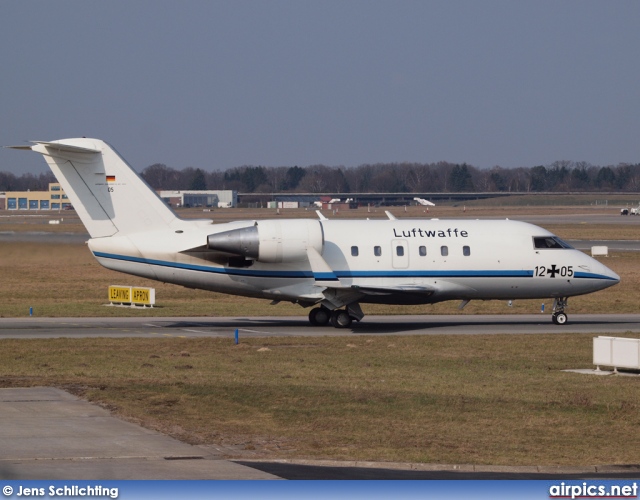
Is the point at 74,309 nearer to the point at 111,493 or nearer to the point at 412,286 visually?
the point at 412,286

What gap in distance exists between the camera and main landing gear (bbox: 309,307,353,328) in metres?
37.4

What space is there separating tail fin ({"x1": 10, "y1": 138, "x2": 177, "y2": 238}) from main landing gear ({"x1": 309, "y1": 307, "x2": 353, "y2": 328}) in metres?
7.05

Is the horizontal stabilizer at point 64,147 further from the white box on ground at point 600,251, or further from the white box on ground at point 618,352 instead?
the white box on ground at point 600,251

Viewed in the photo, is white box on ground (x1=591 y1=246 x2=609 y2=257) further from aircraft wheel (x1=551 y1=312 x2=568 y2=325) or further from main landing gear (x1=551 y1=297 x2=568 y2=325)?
aircraft wheel (x1=551 y1=312 x2=568 y2=325)

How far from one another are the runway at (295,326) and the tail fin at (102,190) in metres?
3.90

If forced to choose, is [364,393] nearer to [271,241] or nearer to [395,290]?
[395,290]

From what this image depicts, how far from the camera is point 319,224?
3688 centimetres

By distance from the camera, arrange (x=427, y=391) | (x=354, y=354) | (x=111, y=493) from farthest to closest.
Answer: (x=354, y=354)
(x=427, y=391)
(x=111, y=493)

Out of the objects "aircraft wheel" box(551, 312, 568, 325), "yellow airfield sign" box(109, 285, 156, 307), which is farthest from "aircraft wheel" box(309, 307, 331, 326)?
"yellow airfield sign" box(109, 285, 156, 307)

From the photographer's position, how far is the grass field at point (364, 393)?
1809 cm

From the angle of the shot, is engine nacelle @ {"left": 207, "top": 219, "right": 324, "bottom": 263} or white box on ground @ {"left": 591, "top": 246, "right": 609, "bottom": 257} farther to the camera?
white box on ground @ {"left": 591, "top": 246, "right": 609, "bottom": 257}

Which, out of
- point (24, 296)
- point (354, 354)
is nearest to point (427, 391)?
point (354, 354)

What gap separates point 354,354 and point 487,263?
941 centimetres

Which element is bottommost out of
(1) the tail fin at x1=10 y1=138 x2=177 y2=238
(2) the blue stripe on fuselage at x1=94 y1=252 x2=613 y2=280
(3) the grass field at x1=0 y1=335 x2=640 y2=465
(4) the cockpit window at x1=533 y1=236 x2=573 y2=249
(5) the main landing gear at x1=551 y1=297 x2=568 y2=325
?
(3) the grass field at x1=0 y1=335 x2=640 y2=465
